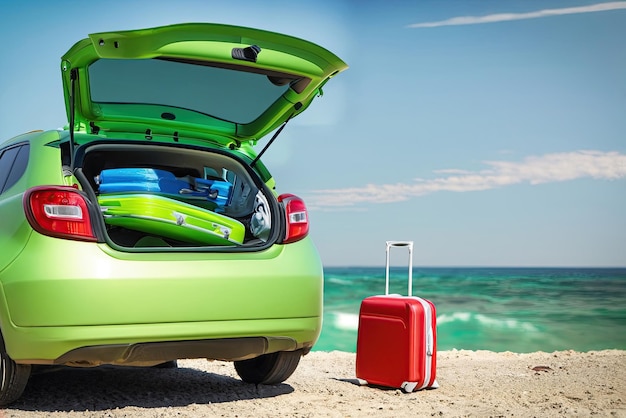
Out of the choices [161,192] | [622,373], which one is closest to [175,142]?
[161,192]

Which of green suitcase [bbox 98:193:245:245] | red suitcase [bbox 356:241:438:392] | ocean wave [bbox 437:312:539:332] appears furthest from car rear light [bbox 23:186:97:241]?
ocean wave [bbox 437:312:539:332]

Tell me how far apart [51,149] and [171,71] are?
75 cm

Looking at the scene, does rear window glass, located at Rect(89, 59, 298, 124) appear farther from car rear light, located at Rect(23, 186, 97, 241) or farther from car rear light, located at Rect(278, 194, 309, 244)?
car rear light, located at Rect(23, 186, 97, 241)

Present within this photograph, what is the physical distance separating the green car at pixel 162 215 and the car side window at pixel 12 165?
0.05ft

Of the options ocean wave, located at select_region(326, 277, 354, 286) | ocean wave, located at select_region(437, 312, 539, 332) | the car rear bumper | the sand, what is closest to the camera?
the car rear bumper

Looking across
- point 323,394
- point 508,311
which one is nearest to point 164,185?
point 323,394

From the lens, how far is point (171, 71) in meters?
4.48

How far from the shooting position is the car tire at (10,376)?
4090mm

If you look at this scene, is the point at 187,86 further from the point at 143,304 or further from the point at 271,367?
the point at 271,367

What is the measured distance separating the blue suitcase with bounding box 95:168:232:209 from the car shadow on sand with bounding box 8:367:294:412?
Answer: 1.13 metres

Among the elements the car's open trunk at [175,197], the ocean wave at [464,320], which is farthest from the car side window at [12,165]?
the ocean wave at [464,320]

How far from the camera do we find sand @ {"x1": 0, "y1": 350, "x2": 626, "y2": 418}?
14.6ft

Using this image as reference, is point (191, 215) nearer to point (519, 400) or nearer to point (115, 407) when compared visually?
point (115, 407)

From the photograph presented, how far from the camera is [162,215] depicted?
172 inches
